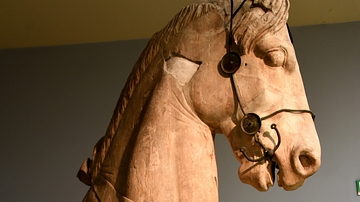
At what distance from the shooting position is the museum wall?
1.51 m

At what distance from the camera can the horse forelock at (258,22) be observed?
76 centimetres

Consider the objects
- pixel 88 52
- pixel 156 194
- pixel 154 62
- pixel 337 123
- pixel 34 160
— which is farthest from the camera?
pixel 88 52

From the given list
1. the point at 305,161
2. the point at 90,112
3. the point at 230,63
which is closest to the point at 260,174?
the point at 305,161

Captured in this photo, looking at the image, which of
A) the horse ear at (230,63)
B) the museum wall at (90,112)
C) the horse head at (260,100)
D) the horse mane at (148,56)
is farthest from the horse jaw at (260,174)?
the museum wall at (90,112)

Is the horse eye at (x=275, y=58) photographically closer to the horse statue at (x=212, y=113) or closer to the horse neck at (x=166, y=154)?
the horse statue at (x=212, y=113)

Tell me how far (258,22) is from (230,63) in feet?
0.27

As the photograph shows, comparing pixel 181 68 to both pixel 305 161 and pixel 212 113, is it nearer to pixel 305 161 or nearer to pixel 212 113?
pixel 212 113

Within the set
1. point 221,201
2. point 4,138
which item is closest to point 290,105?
point 221,201

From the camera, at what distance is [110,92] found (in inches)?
67.9

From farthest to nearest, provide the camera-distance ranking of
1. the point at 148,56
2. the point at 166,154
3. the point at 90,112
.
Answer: the point at 90,112 < the point at 148,56 < the point at 166,154

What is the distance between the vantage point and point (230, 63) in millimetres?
767

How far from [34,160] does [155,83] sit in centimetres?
103

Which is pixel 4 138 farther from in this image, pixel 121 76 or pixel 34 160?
pixel 121 76

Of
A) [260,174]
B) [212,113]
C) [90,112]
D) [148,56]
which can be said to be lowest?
A: [260,174]
